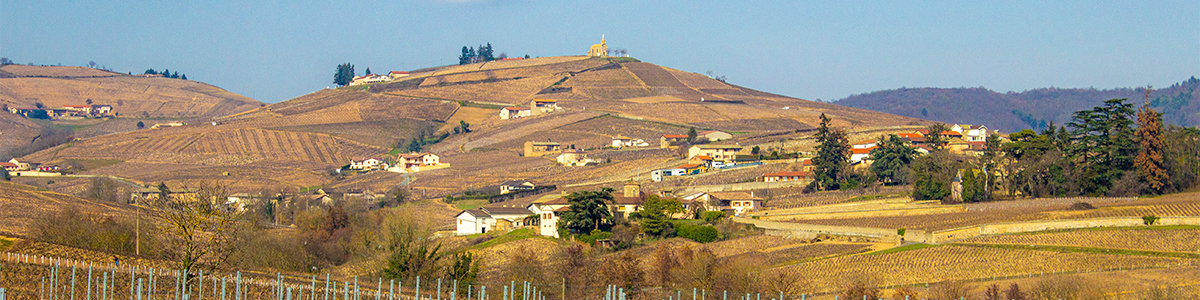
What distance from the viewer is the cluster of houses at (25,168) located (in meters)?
106

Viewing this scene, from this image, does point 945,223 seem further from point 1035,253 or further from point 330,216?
point 330,216

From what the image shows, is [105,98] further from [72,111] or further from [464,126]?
[464,126]

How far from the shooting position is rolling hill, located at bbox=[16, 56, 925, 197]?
10400cm

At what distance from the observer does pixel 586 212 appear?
58594 millimetres

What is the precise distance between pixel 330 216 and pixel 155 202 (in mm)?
38673

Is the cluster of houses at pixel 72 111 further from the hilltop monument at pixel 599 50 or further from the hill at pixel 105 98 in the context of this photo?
the hilltop monument at pixel 599 50

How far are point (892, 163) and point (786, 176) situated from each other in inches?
288

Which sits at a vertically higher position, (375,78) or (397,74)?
(397,74)

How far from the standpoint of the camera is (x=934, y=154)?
70.8 metres

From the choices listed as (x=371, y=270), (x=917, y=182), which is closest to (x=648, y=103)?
(x=917, y=182)

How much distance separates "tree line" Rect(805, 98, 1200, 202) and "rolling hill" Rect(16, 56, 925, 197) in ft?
102

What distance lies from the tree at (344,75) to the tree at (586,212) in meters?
128

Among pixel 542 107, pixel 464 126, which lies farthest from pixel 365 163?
pixel 542 107

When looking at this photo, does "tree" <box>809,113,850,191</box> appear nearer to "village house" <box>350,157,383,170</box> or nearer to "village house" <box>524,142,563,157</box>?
"village house" <box>524,142,563,157</box>
